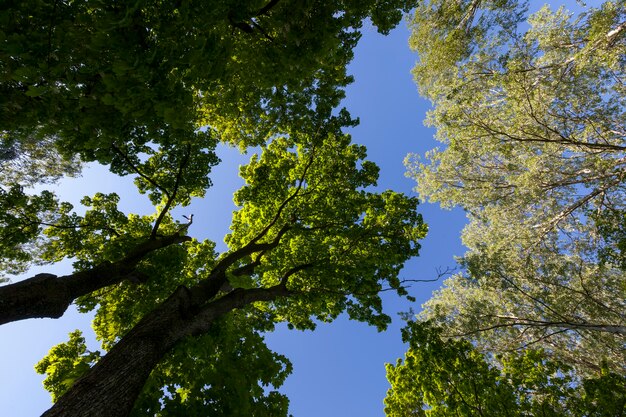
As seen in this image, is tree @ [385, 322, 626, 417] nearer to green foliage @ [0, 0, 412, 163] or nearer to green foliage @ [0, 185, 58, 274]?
green foliage @ [0, 0, 412, 163]

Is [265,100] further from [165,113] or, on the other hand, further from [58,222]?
[58,222]

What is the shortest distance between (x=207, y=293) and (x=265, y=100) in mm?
6030

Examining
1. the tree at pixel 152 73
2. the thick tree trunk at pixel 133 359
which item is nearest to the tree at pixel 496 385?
the thick tree trunk at pixel 133 359

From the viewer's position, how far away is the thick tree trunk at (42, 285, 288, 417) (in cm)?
432

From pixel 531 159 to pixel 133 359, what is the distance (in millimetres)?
16275

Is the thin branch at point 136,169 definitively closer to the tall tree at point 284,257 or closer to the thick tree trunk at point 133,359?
the tall tree at point 284,257

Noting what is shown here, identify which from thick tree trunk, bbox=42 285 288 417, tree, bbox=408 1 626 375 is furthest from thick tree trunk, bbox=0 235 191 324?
tree, bbox=408 1 626 375

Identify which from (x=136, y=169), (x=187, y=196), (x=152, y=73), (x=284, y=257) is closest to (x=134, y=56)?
(x=152, y=73)

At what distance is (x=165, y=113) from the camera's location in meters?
3.92

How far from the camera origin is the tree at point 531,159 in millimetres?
13016

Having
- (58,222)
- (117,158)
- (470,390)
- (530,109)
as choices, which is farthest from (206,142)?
(530,109)

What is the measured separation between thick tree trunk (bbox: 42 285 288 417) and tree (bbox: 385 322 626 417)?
16.2 ft

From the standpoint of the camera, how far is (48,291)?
5.38 meters

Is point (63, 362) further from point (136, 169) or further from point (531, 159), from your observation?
point (531, 159)
